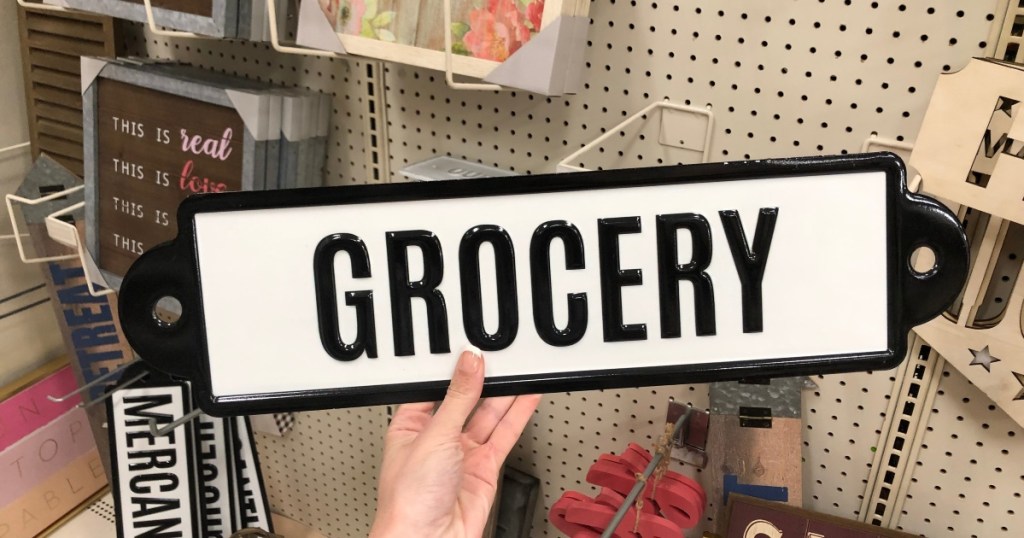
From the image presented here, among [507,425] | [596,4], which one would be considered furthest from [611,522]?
[596,4]

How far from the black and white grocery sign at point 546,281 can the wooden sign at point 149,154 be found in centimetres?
47

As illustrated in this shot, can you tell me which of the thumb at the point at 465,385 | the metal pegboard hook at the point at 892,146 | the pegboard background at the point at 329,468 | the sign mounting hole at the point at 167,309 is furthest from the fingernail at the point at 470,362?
the pegboard background at the point at 329,468

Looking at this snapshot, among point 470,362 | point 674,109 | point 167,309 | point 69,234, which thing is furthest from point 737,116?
point 69,234

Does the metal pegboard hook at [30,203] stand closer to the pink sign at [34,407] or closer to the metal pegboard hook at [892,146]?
the pink sign at [34,407]

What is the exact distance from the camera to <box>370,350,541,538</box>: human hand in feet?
1.91

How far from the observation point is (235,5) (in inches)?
35.9

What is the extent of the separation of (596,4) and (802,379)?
0.56 m

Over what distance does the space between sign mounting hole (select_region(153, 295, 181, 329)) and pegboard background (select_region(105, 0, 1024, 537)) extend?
33cm

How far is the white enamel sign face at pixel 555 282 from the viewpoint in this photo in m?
0.54

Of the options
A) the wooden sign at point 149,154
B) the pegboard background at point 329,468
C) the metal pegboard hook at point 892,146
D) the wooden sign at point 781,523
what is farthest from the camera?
the pegboard background at point 329,468

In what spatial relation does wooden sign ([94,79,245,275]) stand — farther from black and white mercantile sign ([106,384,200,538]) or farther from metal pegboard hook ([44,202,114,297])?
black and white mercantile sign ([106,384,200,538])

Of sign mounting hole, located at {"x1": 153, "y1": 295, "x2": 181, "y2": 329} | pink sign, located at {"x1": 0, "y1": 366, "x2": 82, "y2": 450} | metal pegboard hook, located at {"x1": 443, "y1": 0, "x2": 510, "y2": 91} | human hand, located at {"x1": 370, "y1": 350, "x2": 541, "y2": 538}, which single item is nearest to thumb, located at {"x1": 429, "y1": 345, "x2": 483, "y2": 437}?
human hand, located at {"x1": 370, "y1": 350, "x2": 541, "y2": 538}

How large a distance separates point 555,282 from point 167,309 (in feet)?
2.27

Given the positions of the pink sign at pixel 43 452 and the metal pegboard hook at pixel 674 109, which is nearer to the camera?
the metal pegboard hook at pixel 674 109
